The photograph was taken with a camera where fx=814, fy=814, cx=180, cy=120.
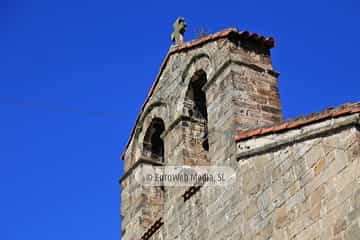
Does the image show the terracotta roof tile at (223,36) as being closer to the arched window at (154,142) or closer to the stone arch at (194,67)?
the stone arch at (194,67)

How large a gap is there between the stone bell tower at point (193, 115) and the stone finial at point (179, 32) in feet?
0.05

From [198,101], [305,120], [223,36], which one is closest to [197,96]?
[198,101]

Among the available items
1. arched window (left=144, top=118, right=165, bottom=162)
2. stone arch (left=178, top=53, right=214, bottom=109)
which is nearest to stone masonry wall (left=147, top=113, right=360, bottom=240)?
stone arch (left=178, top=53, right=214, bottom=109)

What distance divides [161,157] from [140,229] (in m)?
1.14

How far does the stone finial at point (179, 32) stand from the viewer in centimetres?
1095

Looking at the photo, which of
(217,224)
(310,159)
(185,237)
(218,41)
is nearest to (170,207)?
(185,237)

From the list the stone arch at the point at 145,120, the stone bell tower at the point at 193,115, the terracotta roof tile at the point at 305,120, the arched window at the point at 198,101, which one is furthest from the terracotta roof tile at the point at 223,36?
the terracotta roof tile at the point at 305,120

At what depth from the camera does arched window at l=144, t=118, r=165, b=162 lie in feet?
35.8

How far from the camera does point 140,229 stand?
33.6 feet

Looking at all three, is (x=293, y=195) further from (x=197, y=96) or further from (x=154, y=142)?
(x=154, y=142)

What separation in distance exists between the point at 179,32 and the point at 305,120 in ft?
13.0

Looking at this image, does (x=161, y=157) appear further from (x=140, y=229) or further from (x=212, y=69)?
(x=212, y=69)

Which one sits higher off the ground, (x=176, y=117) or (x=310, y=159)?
(x=176, y=117)

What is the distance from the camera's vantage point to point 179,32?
36.1 feet
